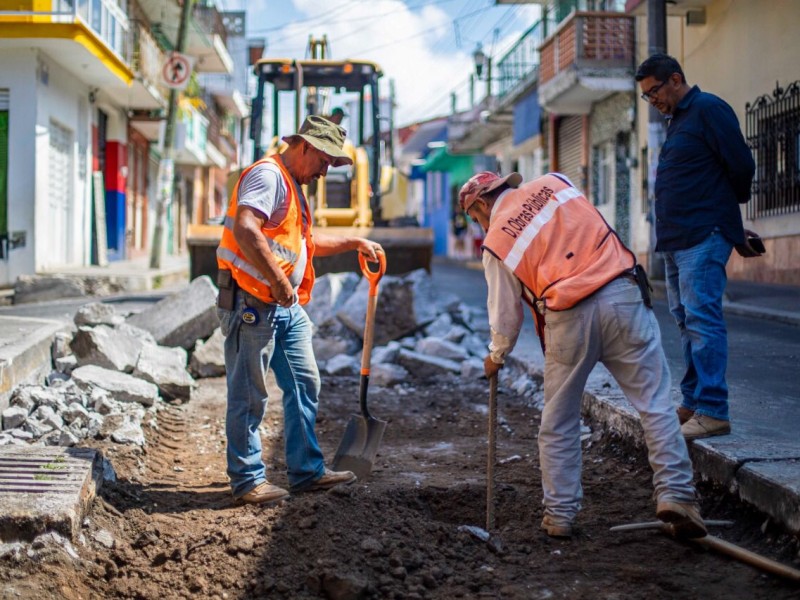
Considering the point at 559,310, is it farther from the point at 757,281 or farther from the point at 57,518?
the point at 757,281

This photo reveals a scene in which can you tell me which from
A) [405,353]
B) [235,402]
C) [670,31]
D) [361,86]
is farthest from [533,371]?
[670,31]

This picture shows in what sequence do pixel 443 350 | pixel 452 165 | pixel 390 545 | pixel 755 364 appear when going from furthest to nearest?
pixel 452 165, pixel 443 350, pixel 755 364, pixel 390 545

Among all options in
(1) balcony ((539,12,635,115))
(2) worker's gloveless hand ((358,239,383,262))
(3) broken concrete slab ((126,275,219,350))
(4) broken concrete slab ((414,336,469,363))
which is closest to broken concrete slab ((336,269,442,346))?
(4) broken concrete slab ((414,336,469,363))

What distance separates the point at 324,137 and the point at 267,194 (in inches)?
15.9

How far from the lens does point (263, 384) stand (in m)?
4.11

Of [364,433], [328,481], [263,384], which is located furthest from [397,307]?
[263,384]

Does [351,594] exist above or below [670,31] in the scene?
below

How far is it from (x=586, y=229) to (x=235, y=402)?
5.62ft

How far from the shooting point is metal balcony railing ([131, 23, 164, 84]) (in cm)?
2066

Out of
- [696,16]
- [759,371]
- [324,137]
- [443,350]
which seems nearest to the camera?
[324,137]

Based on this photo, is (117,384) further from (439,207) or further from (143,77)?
(439,207)

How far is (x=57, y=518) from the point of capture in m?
A: 3.40

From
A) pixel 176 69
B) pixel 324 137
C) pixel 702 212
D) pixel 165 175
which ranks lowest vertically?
pixel 702 212

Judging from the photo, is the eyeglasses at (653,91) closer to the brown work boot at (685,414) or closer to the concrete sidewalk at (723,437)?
the brown work boot at (685,414)
